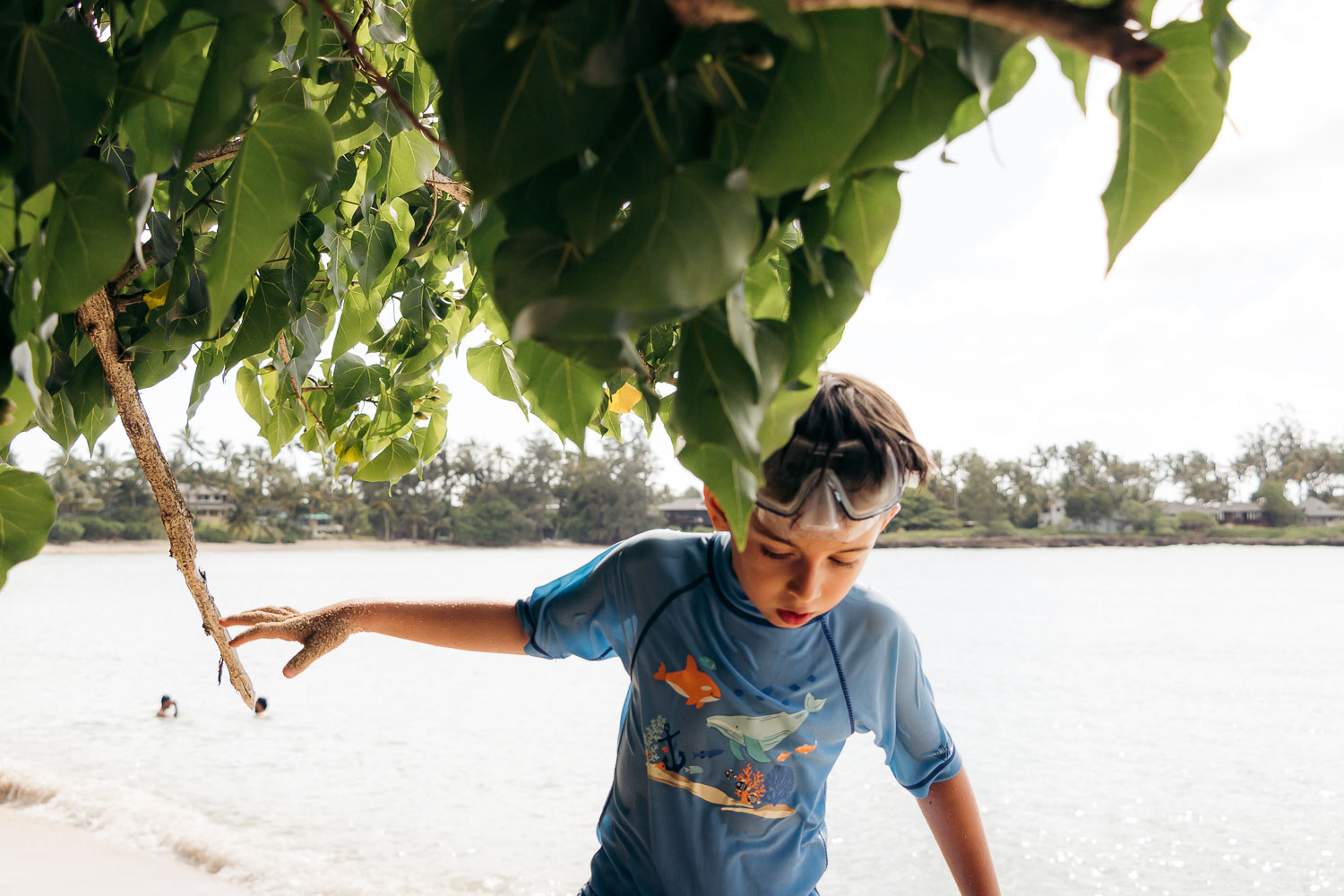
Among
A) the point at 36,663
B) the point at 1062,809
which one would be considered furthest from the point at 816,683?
the point at 36,663

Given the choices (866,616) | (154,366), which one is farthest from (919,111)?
(866,616)

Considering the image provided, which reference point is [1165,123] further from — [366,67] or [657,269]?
[366,67]

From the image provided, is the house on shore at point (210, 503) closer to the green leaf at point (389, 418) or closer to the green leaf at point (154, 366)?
the green leaf at point (389, 418)

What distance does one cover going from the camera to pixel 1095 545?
3603 cm

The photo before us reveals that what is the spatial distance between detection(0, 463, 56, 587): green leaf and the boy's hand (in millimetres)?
492

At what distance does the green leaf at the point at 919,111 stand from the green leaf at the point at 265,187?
0.17 m

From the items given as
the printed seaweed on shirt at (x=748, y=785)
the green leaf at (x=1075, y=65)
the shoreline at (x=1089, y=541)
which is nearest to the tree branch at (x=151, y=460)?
the printed seaweed on shirt at (x=748, y=785)

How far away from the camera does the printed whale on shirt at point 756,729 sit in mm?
919

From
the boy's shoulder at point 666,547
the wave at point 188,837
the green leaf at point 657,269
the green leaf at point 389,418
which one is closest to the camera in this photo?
the green leaf at point 657,269

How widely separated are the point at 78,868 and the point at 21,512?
5.31m

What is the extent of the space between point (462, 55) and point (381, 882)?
7.01 meters

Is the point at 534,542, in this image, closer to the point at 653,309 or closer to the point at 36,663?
the point at 36,663

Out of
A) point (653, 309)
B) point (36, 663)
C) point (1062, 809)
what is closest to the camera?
point (653, 309)

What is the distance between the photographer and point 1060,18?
185 mm
